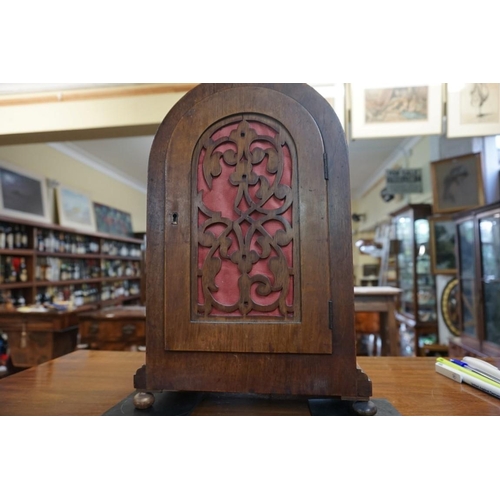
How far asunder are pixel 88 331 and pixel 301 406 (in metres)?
2.42

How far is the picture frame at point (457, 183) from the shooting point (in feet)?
9.32

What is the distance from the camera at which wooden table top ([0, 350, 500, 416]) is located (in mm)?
600

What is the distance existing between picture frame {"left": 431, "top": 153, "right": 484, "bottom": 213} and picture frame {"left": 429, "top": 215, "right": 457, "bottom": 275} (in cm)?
16

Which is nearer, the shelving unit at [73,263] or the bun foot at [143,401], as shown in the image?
the bun foot at [143,401]

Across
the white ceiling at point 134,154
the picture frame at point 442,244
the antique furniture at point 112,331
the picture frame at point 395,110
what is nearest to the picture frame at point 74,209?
the white ceiling at point 134,154

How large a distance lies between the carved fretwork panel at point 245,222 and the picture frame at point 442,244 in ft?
10.5

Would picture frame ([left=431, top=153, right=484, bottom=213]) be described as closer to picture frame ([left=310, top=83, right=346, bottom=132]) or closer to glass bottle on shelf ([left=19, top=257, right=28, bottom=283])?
picture frame ([left=310, top=83, right=346, bottom=132])

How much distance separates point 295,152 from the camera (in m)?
0.59

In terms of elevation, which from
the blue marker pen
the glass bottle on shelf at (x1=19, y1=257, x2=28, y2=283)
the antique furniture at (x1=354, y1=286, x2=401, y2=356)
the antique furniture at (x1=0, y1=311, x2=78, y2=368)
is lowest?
the antique furniture at (x1=0, y1=311, x2=78, y2=368)

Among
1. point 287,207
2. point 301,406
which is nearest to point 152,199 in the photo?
point 287,207

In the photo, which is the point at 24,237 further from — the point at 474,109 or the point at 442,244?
the point at 442,244

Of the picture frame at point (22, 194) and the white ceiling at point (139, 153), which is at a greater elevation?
the white ceiling at point (139, 153)

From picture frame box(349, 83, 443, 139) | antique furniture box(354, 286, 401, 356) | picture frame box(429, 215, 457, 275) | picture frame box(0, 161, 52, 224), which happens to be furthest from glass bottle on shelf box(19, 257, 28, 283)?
picture frame box(429, 215, 457, 275)

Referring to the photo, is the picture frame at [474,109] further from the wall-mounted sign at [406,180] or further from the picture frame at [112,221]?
the picture frame at [112,221]
